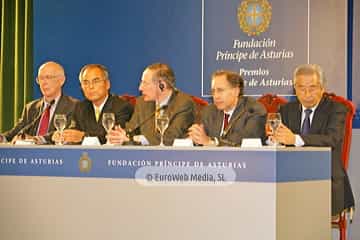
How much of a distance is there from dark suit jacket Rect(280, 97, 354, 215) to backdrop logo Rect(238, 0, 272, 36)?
131 cm

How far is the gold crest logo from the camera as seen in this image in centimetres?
399

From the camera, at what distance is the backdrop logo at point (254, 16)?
6262 mm

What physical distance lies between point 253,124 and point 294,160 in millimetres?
1116

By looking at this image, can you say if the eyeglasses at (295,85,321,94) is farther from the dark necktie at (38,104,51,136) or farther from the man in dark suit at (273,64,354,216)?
the dark necktie at (38,104,51,136)

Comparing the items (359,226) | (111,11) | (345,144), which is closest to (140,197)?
(345,144)

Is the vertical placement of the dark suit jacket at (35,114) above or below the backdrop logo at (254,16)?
below

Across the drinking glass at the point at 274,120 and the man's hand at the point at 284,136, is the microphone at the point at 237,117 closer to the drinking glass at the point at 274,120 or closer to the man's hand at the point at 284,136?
the man's hand at the point at 284,136

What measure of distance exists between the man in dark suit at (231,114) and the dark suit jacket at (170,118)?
119mm

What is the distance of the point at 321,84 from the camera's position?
16.8 feet

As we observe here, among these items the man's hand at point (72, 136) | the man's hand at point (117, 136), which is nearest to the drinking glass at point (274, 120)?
the man's hand at point (117, 136)

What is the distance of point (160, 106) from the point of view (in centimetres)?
536

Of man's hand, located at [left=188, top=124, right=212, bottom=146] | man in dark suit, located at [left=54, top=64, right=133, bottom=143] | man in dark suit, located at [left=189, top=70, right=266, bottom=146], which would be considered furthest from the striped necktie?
man's hand, located at [left=188, top=124, right=212, bottom=146]

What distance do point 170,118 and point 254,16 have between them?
1.50 metres

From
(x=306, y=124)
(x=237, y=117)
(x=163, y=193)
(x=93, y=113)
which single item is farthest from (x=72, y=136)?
(x=306, y=124)
